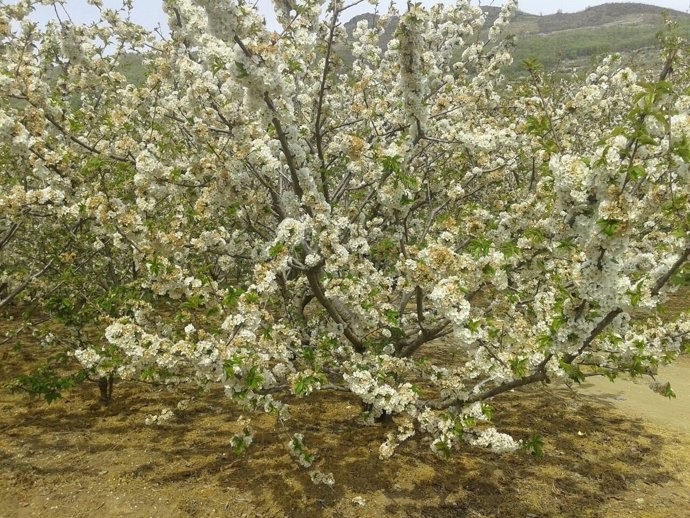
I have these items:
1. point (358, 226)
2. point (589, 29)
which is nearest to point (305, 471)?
point (358, 226)

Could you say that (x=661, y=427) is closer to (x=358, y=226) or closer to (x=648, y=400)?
(x=648, y=400)

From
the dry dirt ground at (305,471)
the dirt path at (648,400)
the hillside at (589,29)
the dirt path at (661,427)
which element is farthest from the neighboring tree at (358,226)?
the hillside at (589,29)

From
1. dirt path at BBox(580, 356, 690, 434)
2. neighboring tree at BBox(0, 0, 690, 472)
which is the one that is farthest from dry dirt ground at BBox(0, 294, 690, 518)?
neighboring tree at BBox(0, 0, 690, 472)

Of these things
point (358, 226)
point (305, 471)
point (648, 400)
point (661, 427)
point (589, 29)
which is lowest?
point (648, 400)

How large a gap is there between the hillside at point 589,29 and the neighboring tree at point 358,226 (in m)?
78.0

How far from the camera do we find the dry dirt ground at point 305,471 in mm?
5305

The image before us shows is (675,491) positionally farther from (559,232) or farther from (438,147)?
(438,147)

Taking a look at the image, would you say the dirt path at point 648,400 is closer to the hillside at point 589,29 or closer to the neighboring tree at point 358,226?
the neighboring tree at point 358,226

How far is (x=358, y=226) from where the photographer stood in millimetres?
6094

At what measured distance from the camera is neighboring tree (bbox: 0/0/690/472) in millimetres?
3631

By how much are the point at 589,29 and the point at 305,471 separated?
158m

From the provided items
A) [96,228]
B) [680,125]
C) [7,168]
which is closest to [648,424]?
[680,125]

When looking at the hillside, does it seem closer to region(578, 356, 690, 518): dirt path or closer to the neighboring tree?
region(578, 356, 690, 518): dirt path

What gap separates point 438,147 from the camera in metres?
7.70
